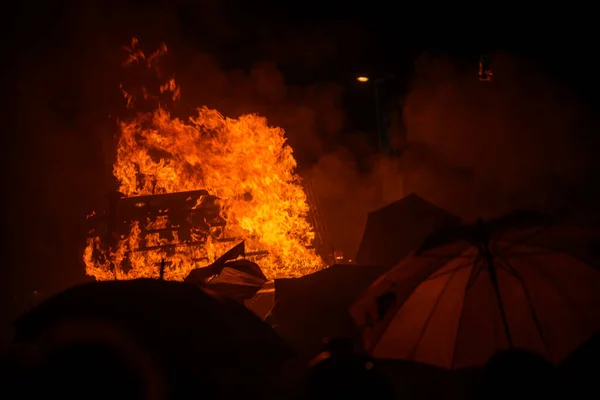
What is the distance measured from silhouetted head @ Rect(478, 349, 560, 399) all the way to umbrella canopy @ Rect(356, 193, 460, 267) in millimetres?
6195

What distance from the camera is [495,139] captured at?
1284 centimetres

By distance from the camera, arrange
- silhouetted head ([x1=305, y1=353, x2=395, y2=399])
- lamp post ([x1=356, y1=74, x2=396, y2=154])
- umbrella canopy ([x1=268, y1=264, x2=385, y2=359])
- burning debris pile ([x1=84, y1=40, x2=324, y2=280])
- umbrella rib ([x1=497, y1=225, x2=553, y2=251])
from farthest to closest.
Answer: lamp post ([x1=356, y1=74, x2=396, y2=154])
burning debris pile ([x1=84, y1=40, x2=324, y2=280])
umbrella canopy ([x1=268, y1=264, x2=385, y2=359])
umbrella rib ([x1=497, y1=225, x2=553, y2=251])
silhouetted head ([x1=305, y1=353, x2=395, y2=399])

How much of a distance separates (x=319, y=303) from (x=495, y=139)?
7555mm

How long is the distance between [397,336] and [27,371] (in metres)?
2.82

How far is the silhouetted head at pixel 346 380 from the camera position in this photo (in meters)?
3.52

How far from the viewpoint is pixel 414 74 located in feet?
49.9

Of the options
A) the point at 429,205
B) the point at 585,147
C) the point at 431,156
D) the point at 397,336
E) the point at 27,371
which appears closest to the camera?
the point at 27,371

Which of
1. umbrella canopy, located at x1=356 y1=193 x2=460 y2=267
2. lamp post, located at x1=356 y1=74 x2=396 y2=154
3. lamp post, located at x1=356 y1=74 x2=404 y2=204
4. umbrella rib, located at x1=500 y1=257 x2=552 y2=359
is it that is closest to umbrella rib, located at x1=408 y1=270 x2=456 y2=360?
umbrella rib, located at x1=500 y1=257 x2=552 y2=359

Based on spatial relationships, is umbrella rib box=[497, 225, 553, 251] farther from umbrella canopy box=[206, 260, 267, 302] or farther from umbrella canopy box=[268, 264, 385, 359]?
umbrella canopy box=[206, 260, 267, 302]

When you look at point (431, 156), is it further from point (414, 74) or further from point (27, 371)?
point (27, 371)

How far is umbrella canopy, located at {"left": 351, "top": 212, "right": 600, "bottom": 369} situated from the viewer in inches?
168

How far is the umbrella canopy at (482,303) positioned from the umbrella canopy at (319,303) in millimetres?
2668

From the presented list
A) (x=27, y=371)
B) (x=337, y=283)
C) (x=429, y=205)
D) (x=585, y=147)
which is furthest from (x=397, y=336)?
(x=585, y=147)

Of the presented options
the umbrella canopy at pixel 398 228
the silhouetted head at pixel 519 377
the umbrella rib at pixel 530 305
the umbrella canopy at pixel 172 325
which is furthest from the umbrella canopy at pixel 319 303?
the silhouetted head at pixel 519 377
